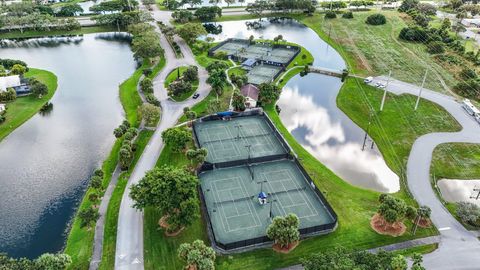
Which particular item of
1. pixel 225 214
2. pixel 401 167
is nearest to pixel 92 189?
pixel 225 214

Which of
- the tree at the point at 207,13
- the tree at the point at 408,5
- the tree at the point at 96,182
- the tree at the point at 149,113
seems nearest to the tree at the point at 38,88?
the tree at the point at 149,113

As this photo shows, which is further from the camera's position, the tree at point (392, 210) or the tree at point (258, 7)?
the tree at point (258, 7)

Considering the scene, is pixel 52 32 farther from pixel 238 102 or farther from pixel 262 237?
pixel 262 237

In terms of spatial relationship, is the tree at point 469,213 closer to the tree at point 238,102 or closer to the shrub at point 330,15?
the tree at point 238,102

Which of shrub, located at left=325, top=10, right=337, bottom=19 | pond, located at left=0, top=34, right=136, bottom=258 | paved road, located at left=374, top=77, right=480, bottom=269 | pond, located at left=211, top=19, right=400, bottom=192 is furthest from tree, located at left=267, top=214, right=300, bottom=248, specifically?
shrub, located at left=325, top=10, right=337, bottom=19

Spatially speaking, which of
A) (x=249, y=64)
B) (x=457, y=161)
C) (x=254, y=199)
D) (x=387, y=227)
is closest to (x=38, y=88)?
(x=249, y=64)

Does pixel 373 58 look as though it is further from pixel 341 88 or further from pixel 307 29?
pixel 307 29

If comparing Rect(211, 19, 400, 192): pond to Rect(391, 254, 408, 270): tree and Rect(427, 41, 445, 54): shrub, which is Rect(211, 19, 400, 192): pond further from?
Rect(427, 41, 445, 54): shrub
